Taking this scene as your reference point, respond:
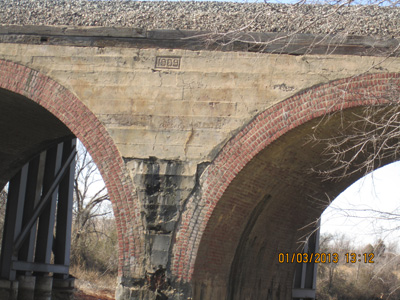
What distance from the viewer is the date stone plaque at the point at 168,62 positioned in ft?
33.1

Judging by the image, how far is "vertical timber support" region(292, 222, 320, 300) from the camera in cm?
1554

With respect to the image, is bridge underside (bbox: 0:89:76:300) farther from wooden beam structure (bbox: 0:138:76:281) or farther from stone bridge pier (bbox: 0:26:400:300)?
stone bridge pier (bbox: 0:26:400:300)

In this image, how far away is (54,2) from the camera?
35.8ft

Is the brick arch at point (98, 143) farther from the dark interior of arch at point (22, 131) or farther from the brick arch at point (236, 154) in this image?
the brick arch at point (236, 154)

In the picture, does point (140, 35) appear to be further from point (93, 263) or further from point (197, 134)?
point (93, 263)

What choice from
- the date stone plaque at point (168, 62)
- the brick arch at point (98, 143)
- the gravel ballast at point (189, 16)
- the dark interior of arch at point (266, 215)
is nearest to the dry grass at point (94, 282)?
the dark interior of arch at point (266, 215)

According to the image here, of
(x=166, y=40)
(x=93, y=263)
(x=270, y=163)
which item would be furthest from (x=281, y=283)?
(x=93, y=263)

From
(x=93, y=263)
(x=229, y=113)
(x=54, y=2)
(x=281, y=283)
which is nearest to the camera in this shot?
(x=229, y=113)

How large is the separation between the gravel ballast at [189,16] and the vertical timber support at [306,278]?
6.92 metres

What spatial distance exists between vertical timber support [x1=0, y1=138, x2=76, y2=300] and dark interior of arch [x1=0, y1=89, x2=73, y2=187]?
68 centimetres

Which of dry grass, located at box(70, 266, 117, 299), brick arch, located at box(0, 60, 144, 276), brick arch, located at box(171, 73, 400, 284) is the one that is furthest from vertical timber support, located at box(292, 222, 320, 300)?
dry grass, located at box(70, 266, 117, 299)

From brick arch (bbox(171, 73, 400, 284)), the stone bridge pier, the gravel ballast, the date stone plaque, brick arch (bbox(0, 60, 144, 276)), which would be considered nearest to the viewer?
brick arch (bbox(171, 73, 400, 284))

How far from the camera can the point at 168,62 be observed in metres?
10.1

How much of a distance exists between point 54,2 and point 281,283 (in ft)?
25.4
